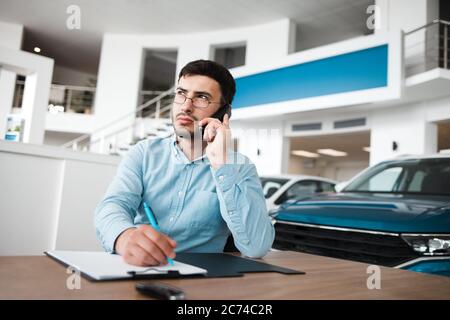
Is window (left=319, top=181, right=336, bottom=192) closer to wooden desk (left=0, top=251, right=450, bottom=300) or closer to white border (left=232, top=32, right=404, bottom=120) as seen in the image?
white border (left=232, top=32, right=404, bottom=120)

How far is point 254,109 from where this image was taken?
933 centimetres

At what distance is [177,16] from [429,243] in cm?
1013

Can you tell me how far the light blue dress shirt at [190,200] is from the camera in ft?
3.96

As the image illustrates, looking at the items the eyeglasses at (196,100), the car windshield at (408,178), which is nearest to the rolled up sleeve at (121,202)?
the eyeglasses at (196,100)

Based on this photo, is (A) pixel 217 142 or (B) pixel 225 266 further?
(A) pixel 217 142

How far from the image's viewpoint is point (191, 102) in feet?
4.75

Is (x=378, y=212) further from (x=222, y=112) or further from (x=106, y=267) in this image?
(x=106, y=267)

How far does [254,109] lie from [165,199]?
815cm

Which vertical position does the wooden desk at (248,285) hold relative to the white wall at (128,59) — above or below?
below

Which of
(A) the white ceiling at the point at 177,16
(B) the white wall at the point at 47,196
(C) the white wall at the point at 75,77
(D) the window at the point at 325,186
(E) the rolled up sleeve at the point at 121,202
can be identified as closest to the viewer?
(E) the rolled up sleeve at the point at 121,202

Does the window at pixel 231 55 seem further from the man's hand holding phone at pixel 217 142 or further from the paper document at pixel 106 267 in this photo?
the paper document at pixel 106 267

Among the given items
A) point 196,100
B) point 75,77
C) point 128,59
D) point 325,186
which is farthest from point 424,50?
point 75,77

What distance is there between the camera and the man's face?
55.6 inches

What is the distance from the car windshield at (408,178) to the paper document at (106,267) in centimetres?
229
